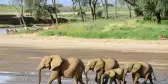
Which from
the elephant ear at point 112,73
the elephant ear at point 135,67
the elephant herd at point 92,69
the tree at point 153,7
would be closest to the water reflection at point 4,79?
the elephant herd at point 92,69

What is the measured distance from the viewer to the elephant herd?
38.8ft

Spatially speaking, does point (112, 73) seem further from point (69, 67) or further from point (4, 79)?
point (4, 79)

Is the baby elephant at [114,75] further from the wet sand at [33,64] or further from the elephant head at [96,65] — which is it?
the wet sand at [33,64]

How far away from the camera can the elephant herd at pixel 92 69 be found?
466 inches

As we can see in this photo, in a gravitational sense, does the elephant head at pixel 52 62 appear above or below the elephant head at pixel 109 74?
above

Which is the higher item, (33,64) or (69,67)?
(69,67)

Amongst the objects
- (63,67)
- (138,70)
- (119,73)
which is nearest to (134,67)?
(138,70)

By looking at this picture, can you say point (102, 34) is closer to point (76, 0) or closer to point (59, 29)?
point (59, 29)

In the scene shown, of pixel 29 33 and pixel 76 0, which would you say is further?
pixel 76 0

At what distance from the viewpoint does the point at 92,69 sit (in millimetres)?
13234

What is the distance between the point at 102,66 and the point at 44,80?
2994mm

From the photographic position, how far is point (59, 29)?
40812 millimetres

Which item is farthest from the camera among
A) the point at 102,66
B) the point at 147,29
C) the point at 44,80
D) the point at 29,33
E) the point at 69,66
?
the point at 29,33

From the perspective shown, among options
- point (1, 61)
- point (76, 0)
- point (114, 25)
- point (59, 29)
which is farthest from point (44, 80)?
point (76, 0)
